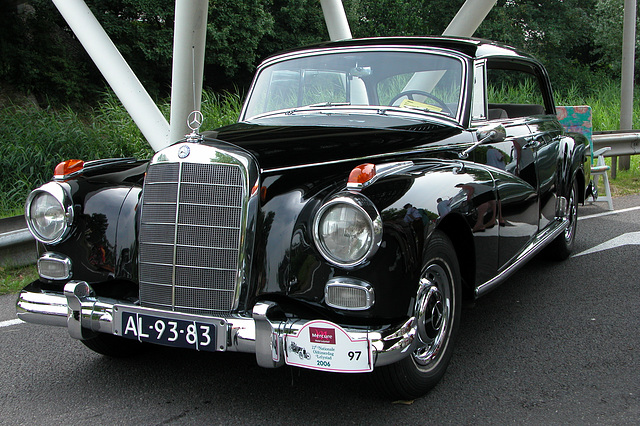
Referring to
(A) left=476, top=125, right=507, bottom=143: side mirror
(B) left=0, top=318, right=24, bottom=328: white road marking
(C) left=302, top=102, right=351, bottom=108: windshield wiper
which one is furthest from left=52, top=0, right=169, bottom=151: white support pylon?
(A) left=476, top=125, right=507, bottom=143: side mirror

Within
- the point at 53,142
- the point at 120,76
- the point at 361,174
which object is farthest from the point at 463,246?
the point at 53,142

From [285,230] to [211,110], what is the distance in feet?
23.6

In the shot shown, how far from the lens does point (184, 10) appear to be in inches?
246

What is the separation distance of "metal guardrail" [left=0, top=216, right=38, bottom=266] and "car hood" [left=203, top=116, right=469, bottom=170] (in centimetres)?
263

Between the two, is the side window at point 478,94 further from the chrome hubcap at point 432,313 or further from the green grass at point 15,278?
the green grass at point 15,278

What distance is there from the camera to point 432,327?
281 centimetres

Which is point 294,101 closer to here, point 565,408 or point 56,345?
point 56,345

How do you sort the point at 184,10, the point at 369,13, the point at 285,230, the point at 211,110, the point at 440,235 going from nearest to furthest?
the point at 285,230, the point at 440,235, the point at 184,10, the point at 211,110, the point at 369,13

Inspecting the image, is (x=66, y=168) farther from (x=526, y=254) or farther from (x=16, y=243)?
(x=526, y=254)

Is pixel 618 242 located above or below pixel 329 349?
below

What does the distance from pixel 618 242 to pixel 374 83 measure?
3253 mm

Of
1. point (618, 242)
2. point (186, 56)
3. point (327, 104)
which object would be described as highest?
point (186, 56)

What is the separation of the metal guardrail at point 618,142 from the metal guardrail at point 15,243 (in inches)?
286

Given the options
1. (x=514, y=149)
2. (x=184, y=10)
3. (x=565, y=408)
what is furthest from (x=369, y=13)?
(x=565, y=408)
